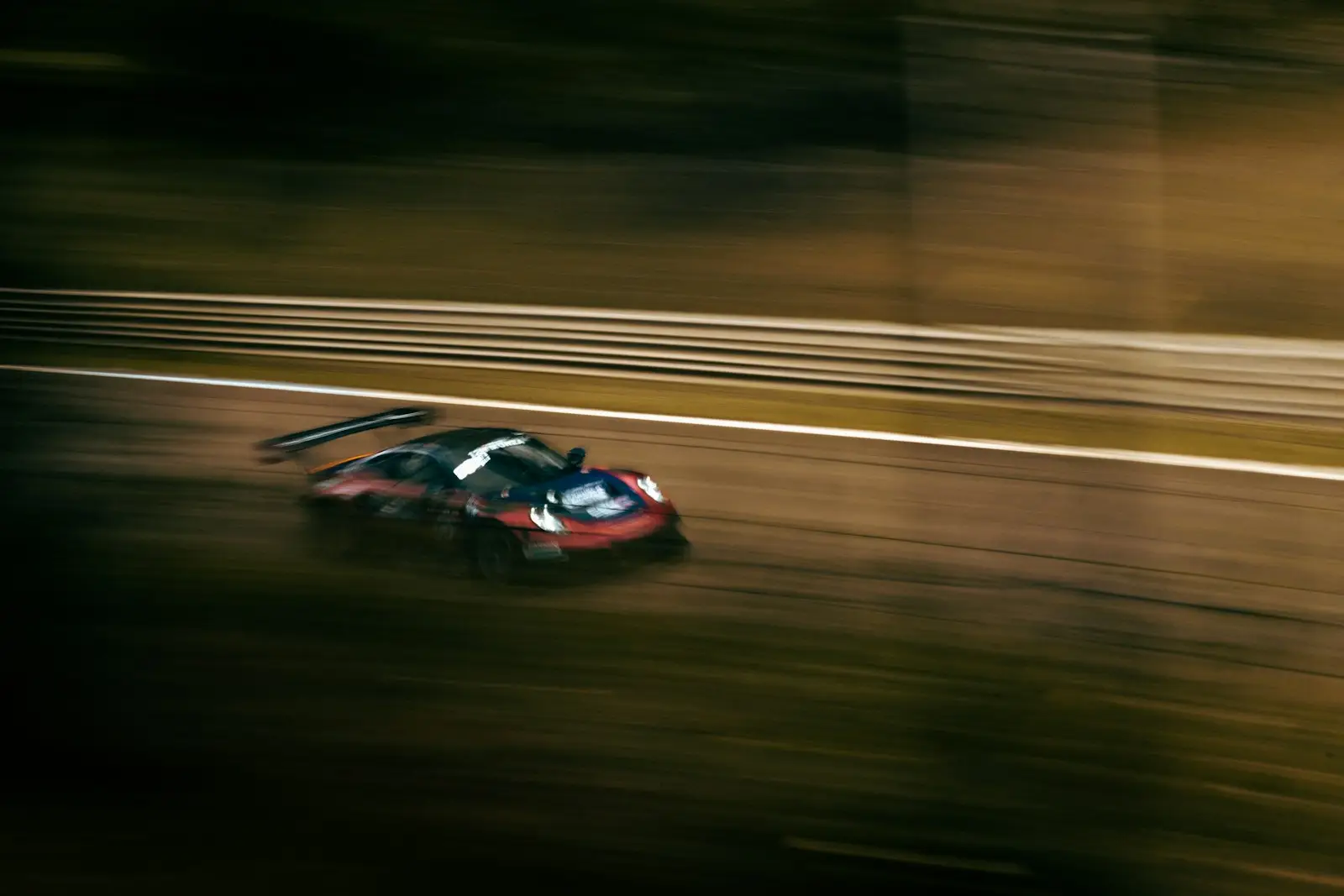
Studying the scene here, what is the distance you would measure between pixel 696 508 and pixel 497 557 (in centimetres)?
105

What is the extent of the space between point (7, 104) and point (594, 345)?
230 cm

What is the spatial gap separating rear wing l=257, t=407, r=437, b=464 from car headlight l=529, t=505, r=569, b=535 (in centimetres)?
75

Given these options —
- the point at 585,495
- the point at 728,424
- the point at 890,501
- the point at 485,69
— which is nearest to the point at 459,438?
the point at 585,495

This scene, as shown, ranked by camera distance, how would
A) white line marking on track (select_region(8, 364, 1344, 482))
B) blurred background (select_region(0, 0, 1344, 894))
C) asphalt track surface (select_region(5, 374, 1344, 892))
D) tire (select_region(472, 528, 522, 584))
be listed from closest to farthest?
blurred background (select_region(0, 0, 1344, 894))
asphalt track surface (select_region(5, 374, 1344, 892))
tire (select_region(472, 528, 522, 584))
white line marking on track (select_region(8, 364, 1344, 482))

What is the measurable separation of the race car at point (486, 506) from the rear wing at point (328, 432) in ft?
0.74

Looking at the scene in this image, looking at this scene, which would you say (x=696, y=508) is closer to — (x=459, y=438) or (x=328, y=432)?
(x=459, y=438)

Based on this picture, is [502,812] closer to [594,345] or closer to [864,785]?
[864,785]

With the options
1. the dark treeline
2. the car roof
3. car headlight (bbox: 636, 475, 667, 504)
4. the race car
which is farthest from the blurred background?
the car roof

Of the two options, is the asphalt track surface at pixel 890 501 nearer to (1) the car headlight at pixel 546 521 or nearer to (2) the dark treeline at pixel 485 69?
(1) the car headlight at pixel 546 521

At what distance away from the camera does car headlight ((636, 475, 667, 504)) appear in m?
3.81

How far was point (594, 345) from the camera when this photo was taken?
5008mm

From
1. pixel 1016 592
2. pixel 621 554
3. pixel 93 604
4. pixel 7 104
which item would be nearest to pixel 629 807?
pixel 621 554

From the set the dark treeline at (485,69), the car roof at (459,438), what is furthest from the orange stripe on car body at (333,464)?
the dark treeline at (485,69)

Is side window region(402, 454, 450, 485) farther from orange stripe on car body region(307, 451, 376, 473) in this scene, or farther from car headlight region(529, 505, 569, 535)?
car headlight region(529, 505, 569, 535)
